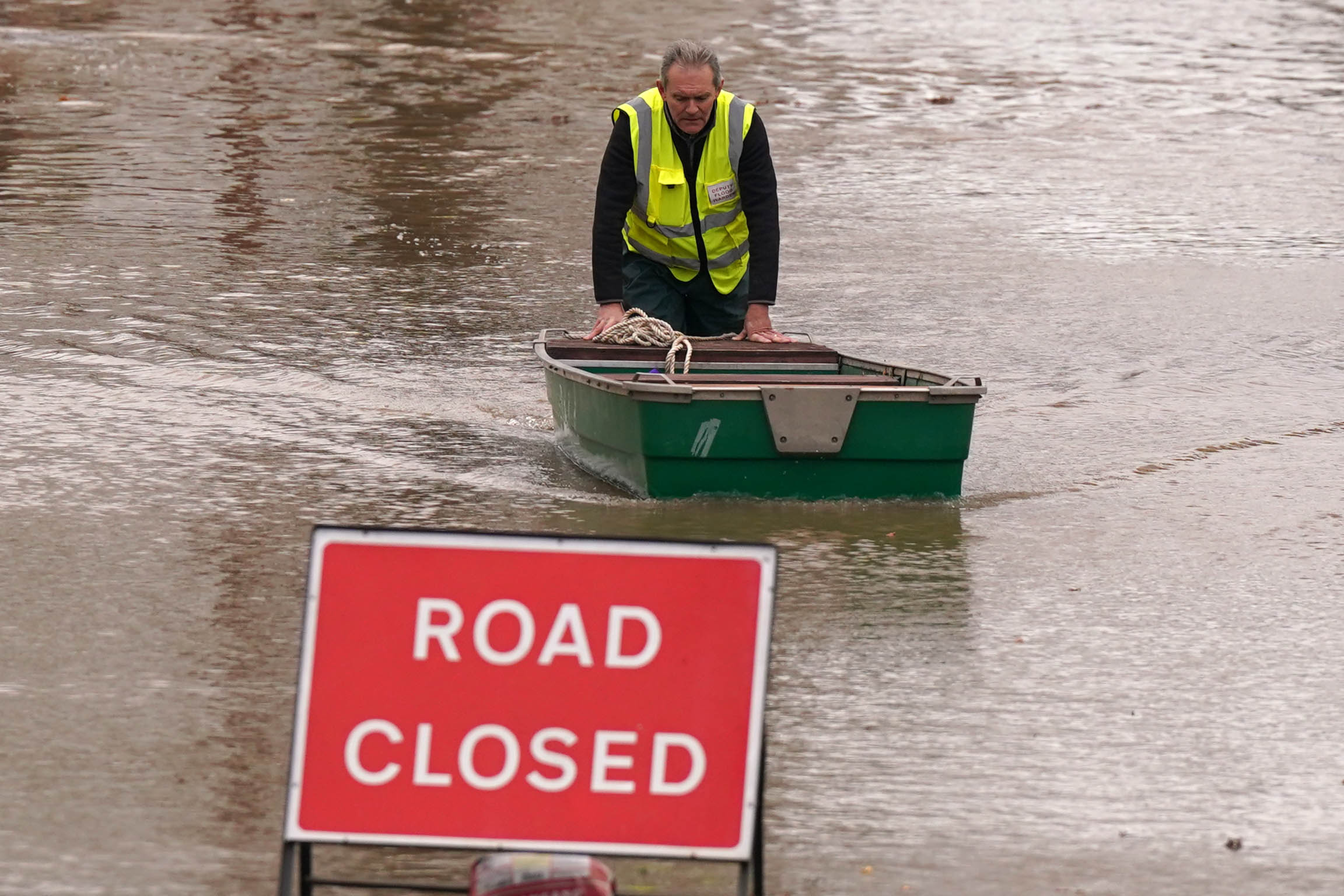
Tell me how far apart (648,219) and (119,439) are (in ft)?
7.14

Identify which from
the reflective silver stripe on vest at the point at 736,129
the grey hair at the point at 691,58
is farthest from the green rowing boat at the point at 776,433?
the grey hair at the point at 691,58

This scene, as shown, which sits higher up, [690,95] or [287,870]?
[690,95]

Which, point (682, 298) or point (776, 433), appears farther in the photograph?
point (682, 298)

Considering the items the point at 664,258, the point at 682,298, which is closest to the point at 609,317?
the point at 664,258

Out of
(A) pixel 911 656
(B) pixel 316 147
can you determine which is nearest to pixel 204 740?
(A) pixel 911 656

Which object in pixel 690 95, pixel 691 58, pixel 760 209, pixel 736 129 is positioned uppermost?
pixel 691 58

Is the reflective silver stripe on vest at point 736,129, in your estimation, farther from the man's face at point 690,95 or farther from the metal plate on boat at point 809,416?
the metal plate on boat at point 809,416

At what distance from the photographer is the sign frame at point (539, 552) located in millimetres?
3430

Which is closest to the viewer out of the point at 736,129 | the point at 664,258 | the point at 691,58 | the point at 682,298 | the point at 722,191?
the point at 691,58

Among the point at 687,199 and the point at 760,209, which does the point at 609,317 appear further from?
the point at 760,209

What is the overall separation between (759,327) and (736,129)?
30.2 inches

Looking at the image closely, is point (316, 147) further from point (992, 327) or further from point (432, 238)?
point (992, 327)

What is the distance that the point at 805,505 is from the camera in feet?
21.9

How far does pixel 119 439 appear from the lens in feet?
24.3
